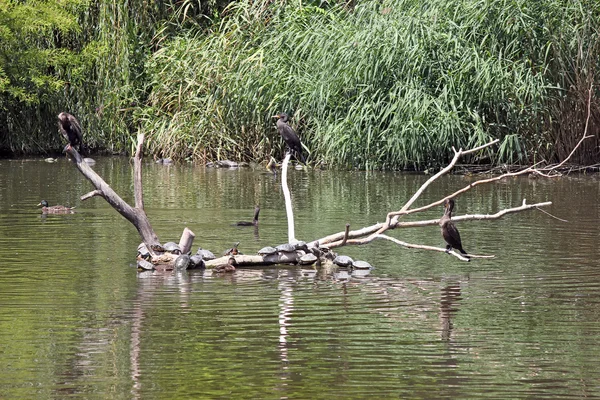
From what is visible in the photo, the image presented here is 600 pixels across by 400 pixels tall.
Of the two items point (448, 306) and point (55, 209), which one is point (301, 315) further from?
point (55, 209)

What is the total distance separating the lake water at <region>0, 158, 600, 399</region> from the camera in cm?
604

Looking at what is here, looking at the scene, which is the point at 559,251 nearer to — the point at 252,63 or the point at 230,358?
the point at 230,358

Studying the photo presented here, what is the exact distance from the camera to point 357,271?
984 cm

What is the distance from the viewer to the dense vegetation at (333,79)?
18.9 meters

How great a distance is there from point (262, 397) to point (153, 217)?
854 centimetres

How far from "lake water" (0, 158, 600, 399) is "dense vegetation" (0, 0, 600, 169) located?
4920 millimetres

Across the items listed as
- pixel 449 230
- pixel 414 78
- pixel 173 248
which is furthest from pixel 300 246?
pixel 414 78

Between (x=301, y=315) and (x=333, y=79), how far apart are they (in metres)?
12.4

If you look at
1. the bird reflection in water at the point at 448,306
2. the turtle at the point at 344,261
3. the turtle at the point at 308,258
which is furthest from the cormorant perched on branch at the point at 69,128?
the bird reflection in water at the point at 448,306

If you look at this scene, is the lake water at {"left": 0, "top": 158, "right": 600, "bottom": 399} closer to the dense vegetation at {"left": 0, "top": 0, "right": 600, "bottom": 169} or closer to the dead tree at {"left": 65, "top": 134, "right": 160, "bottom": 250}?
the dead tree at {"left": 65, "top": 134, "right": 160, "bottom": 250}

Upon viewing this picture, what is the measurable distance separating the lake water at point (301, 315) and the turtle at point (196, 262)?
0.24 meters

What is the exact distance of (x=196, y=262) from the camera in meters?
9.95

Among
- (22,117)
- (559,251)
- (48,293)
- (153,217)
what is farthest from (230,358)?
(22,117)

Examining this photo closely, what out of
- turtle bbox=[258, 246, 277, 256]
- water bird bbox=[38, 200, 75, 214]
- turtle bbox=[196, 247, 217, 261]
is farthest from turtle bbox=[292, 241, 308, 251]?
water bird bbox=[38, 200, 75, 214]
